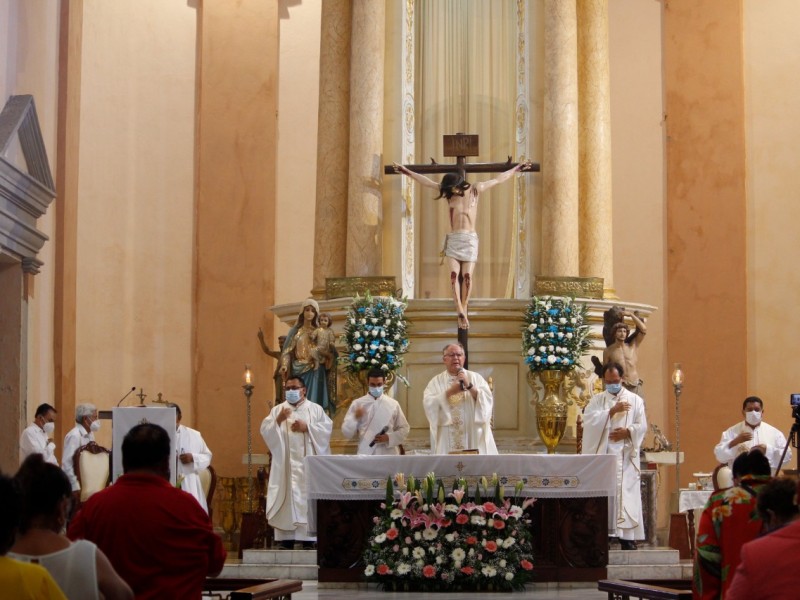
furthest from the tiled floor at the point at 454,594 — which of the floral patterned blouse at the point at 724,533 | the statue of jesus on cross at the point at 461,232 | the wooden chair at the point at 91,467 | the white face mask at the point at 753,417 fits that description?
the floral patterned blouse at the point at 724,533

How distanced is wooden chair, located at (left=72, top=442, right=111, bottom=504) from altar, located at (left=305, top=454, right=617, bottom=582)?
3.00 m

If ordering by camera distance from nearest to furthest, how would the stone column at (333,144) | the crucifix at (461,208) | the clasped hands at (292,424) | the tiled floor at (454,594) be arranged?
the tiled floor at (454,594) < the clasped hands at (292,424) < the crucifix at (461,208) < the stone column at (333,144)

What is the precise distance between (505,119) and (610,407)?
5011mm

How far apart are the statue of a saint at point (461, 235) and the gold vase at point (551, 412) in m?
0.99

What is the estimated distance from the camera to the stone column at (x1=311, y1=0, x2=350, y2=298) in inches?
637

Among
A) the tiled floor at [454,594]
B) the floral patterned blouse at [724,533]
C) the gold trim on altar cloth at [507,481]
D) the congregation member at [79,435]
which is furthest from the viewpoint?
the congregation member at [79,435]

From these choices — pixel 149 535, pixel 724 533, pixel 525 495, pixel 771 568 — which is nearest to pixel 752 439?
pixel 525 495

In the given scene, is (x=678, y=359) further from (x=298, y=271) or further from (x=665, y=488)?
(x=298, y=271)

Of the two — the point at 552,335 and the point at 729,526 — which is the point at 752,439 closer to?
the point at 552,335

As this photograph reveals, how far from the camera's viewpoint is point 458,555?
1109cm

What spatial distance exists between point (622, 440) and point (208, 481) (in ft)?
14.9

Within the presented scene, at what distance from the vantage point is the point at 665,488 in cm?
1764

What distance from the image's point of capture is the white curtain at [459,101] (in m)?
16.8

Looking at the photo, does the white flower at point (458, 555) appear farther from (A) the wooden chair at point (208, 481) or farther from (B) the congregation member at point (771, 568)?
(B) the congregation member at point (771, 568)
